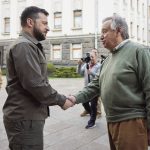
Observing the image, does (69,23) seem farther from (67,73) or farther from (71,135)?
(71,135)

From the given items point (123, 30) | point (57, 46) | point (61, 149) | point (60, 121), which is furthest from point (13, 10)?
point (123, 30)

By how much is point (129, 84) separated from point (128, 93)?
0.09 m

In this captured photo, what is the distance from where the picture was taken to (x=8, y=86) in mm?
3773

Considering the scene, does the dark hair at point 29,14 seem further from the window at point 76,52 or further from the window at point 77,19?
the window at point 77,19

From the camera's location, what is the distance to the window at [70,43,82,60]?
119 feet

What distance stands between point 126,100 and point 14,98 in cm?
109

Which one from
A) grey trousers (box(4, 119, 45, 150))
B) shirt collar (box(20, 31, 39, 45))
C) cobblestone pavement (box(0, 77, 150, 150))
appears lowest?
cobblestone pavement (box(0, 77, 150, 150))

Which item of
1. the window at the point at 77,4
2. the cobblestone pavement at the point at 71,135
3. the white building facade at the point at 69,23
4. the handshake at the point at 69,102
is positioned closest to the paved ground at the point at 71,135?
the cobblestone pavement at the point at 71,135

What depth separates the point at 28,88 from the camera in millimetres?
3623

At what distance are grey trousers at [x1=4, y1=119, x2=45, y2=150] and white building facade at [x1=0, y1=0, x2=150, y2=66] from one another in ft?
101

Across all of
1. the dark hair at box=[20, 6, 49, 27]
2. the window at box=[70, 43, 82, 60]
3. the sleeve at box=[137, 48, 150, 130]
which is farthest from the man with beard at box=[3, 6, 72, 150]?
the window at box=[70, 43, 82, 60]

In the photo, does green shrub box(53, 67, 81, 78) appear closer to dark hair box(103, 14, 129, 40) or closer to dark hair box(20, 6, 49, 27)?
dark hair box(103, 14, 129, 40)

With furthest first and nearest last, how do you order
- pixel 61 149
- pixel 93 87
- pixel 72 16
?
pixel 72 16 < pixel 61 149 < pixel 93 87

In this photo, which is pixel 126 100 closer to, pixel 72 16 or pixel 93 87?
pixel 93 87
